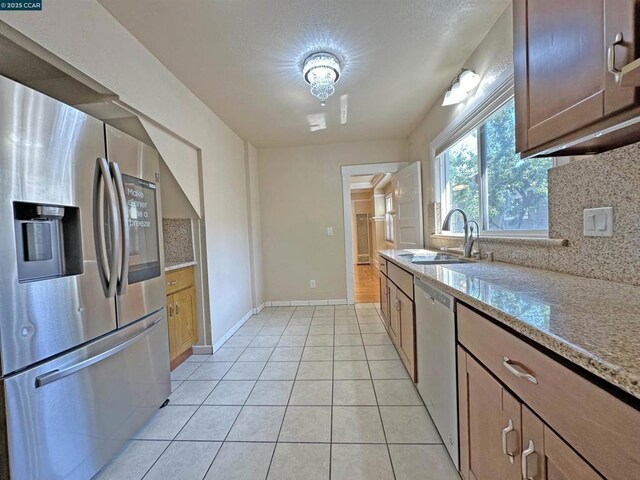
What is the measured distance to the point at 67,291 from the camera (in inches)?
46.3

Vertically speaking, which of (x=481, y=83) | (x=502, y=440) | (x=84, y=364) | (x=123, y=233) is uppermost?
(x=481, y=83)

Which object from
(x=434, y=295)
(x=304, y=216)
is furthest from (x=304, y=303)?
(x=434, y=295)

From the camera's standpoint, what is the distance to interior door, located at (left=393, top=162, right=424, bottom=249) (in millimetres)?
3418

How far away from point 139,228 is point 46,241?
0.54m

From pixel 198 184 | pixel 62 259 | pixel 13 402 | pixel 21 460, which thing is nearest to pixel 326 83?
pixel 198 184

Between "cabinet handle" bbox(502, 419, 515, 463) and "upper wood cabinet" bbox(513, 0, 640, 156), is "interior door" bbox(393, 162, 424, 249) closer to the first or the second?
"upper wood cabinet" bbox(513, 0, 640, 156)

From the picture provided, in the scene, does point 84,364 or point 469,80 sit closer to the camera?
point 84,364

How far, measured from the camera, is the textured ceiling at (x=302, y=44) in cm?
159

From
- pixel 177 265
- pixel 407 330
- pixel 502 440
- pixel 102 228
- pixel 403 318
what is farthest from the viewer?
pixel 177 265

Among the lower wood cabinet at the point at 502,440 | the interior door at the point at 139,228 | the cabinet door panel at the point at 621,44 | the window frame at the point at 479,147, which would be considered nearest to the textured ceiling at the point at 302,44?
the window frame at the point at 479,147

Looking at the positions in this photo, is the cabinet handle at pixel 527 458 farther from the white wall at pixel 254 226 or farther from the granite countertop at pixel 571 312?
the white wall at pixel 254 226

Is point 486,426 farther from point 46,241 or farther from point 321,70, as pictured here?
point 321,70

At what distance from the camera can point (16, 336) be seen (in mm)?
995

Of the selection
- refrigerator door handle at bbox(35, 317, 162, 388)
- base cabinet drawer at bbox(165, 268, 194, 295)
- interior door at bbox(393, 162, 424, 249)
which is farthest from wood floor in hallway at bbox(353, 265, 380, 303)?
refrigerator door handle at bbox(35, 317, 162, 388)
